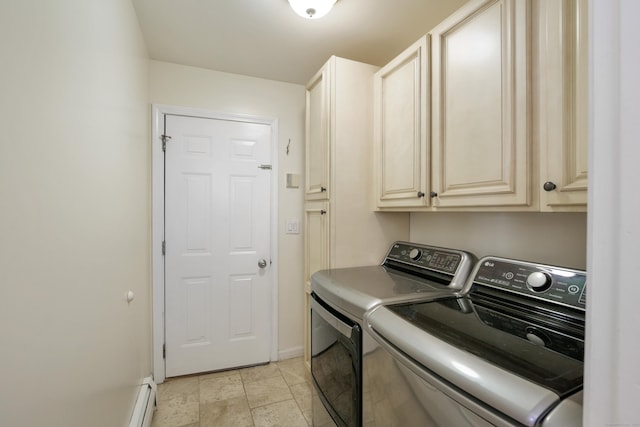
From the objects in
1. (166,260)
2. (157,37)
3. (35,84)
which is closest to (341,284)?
(35,84)

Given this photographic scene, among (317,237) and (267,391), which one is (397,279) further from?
(267,391)

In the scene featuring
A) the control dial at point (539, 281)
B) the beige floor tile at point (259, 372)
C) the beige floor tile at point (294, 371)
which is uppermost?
the control dial at point (539, 281)

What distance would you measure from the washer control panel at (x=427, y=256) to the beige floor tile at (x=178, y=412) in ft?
5.33

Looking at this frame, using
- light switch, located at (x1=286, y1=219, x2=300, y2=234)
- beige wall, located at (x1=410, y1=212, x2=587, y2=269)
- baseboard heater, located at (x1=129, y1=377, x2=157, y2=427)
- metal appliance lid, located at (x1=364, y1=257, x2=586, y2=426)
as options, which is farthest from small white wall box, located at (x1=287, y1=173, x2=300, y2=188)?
baseboard heater, located at (x1=129, y1=377, x2=157, y2=427)

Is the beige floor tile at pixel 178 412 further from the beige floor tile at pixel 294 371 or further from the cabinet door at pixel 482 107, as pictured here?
the cabinet door at pixel 482 107

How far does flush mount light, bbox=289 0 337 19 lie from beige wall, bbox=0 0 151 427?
84 centimetres

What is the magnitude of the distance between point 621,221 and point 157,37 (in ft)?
7.77

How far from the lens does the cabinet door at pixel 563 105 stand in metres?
0.78

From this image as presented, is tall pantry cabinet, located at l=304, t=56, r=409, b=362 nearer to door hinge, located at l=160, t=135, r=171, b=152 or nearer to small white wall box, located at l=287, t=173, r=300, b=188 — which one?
small white wall box, located at l=287, t=173, r=300, b=188

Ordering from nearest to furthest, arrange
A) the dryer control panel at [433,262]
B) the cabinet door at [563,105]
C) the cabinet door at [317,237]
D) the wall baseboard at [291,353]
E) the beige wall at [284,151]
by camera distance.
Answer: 1. the cabinet door at [563,105]
2. the dryer control panel at [433,262]
3. the cabinet door at [317,237]
4. the beige wall at [284,151]
5. the wall baseboard at [291,353]

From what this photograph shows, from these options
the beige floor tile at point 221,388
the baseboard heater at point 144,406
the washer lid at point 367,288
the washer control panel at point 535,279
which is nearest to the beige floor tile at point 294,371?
the beige floor tile at point 221,388

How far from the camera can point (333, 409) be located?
4.34 feet

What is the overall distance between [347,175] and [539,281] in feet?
3.55

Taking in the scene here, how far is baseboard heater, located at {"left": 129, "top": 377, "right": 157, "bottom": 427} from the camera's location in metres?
1.45
